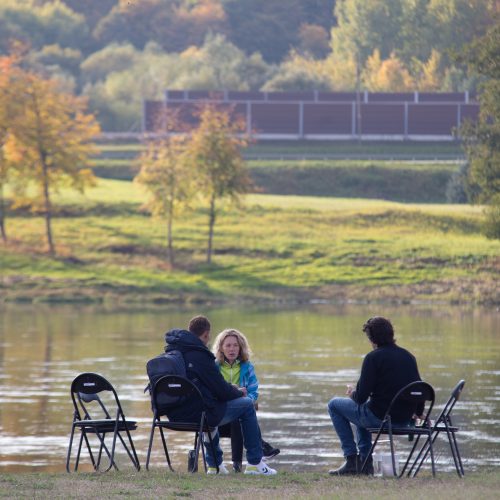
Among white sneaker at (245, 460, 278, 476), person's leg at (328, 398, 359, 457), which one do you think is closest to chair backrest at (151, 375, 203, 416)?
white sneaker at (245, 460, 278, 476)

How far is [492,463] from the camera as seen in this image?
Result: 1492 cm

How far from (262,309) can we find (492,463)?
28100 millimetres

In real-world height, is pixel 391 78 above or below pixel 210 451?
above

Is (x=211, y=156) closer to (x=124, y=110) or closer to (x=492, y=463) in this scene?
(x=492, y=463)

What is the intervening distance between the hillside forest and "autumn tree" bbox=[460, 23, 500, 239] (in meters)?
53.8

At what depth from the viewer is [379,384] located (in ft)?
43.6

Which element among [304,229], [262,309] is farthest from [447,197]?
[262,309]

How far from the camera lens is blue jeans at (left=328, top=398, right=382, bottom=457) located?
13.4 metres

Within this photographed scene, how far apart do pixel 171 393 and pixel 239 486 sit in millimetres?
1427

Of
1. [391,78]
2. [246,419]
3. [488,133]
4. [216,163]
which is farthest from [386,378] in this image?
[391,78]

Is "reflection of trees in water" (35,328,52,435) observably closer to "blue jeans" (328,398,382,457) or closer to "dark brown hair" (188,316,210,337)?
"dark brown hair" (188,316,210,337)

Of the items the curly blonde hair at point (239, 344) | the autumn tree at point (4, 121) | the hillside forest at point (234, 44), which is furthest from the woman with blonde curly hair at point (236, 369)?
the hillside forest at point (234, 44)

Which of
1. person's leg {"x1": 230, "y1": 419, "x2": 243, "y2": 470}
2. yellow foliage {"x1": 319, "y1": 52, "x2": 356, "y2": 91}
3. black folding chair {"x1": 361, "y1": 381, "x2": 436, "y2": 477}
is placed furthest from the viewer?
yellow foliage {"x1": 319, "y1": 52, "x2": 356, "y2": 91}

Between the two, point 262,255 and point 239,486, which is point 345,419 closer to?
point 239,486
